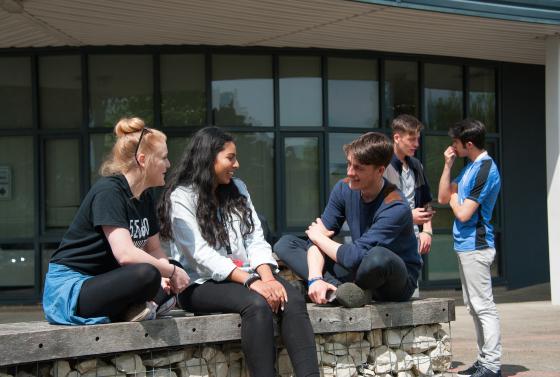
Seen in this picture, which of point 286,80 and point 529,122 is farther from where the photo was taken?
point 529,122

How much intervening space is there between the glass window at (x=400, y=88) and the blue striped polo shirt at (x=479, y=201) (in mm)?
6268

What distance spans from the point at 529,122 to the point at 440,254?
106 inches

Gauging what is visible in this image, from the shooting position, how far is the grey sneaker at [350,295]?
15.1ft

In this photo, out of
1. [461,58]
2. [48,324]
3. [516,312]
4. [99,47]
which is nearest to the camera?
[48,324]

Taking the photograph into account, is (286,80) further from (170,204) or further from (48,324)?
(48,324)

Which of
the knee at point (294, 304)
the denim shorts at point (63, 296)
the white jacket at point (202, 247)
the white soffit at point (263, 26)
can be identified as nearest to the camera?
the denim shorts at point (63, 296)

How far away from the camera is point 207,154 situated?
479cm

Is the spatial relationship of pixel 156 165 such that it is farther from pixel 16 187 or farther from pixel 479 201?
pixel 16 187

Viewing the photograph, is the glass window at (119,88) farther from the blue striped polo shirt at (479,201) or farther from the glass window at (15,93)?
the blue striped polo shirt at (479,201)

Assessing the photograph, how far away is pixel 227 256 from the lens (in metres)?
4.77

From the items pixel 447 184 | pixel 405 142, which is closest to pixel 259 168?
pixel 447 184

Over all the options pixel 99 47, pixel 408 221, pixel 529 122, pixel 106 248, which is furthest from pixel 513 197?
pixel 106 248

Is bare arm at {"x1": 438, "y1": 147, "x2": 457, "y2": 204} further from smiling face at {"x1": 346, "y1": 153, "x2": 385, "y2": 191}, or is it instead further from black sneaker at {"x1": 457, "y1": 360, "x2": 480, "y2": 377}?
smiling face at {"x1": 346, "y1": 153, "x2": 385, "y2": 191}

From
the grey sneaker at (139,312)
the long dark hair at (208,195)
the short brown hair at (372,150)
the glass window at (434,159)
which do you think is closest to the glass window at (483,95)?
the glass window at (434,159)
